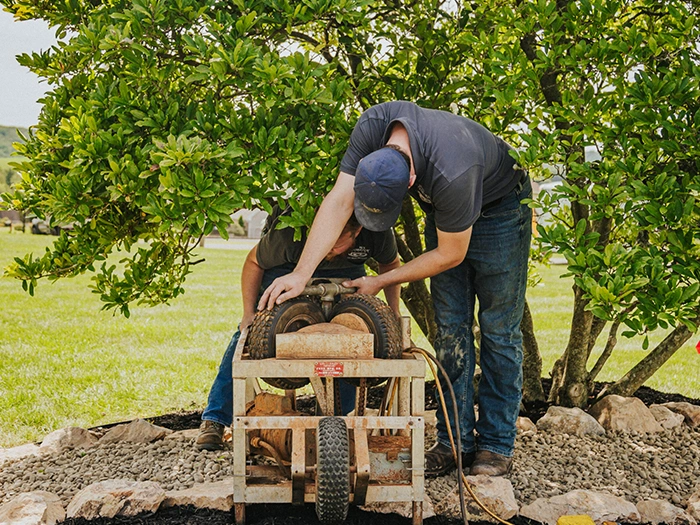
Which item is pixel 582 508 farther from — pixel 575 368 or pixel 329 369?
pixel 575 368

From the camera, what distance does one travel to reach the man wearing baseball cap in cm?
304

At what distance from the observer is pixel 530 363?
16.4 ft

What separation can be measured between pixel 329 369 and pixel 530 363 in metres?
2.45

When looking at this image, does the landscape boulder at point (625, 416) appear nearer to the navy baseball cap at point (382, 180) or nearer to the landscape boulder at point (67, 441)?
the navy baseball cap at point (382, 180)

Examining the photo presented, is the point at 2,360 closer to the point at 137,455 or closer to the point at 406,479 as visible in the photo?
the point at 137,455

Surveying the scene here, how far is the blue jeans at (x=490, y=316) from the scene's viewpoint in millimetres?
3625

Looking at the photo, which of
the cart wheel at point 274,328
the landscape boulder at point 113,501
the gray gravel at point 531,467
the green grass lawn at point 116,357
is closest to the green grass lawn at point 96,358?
the green grass lawn at point 116,357

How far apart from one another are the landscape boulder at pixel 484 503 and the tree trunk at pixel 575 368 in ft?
5.44

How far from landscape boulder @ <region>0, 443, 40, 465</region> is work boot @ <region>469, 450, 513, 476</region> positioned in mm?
2503

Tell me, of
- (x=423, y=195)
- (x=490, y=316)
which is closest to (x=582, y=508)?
(x=490, y=316)

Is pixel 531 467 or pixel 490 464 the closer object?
pixel 490 464

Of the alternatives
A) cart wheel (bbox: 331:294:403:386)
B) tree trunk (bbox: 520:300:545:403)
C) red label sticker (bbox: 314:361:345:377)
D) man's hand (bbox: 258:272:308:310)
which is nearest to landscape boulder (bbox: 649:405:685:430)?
tree trunk (bbox: 520:300:545:403)

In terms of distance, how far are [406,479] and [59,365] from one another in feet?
17.0

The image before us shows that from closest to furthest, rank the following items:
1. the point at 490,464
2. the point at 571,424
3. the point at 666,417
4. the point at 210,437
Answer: the point at 490,464 → the point at 210,437 → the point at 571,424 → the point at 666,417
